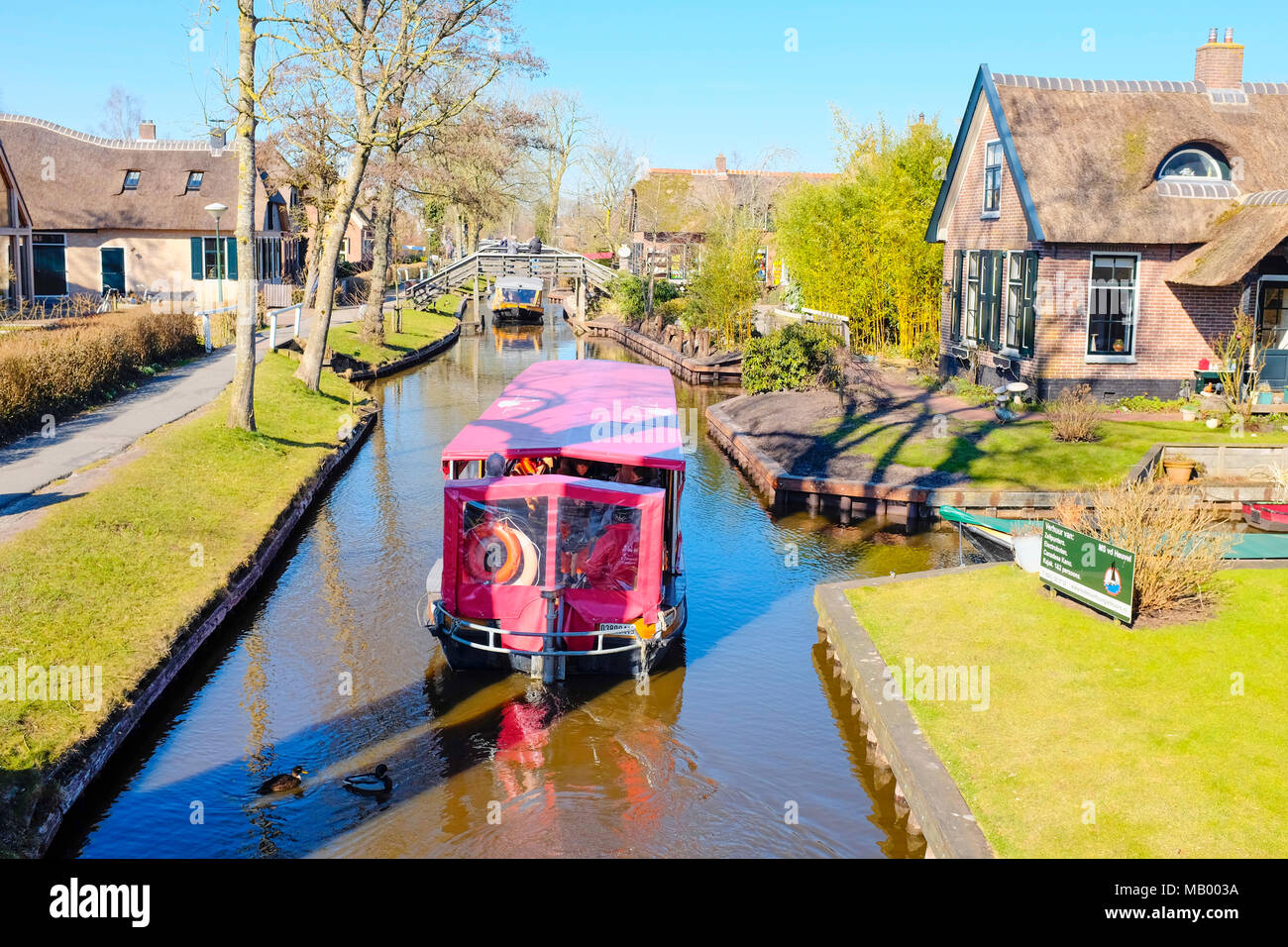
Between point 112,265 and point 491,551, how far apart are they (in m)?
41.7

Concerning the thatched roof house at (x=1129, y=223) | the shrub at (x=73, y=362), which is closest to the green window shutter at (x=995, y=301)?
the thatched roof house at (x=1129, y=223)

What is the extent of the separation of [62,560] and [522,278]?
2015 inches

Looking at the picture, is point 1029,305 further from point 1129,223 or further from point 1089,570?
point 1089,570

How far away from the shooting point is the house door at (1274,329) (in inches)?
1047

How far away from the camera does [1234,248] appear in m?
24.9

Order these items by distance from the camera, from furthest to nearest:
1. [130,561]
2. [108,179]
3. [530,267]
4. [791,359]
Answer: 1. [530,267]
2. [108,179]
3. [791,359]
4. [130,561]

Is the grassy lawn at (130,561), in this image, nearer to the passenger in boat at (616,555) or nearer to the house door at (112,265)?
the passenger in boat at (616,555)

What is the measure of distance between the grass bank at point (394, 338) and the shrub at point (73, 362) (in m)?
7.74

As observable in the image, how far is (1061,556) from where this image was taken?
13.7 metres

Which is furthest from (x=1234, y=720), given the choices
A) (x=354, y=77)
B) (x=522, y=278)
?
(x=522, y=278)

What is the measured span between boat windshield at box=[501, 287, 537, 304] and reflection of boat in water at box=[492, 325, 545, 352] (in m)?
1.43

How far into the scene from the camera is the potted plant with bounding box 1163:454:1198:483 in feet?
70.2
